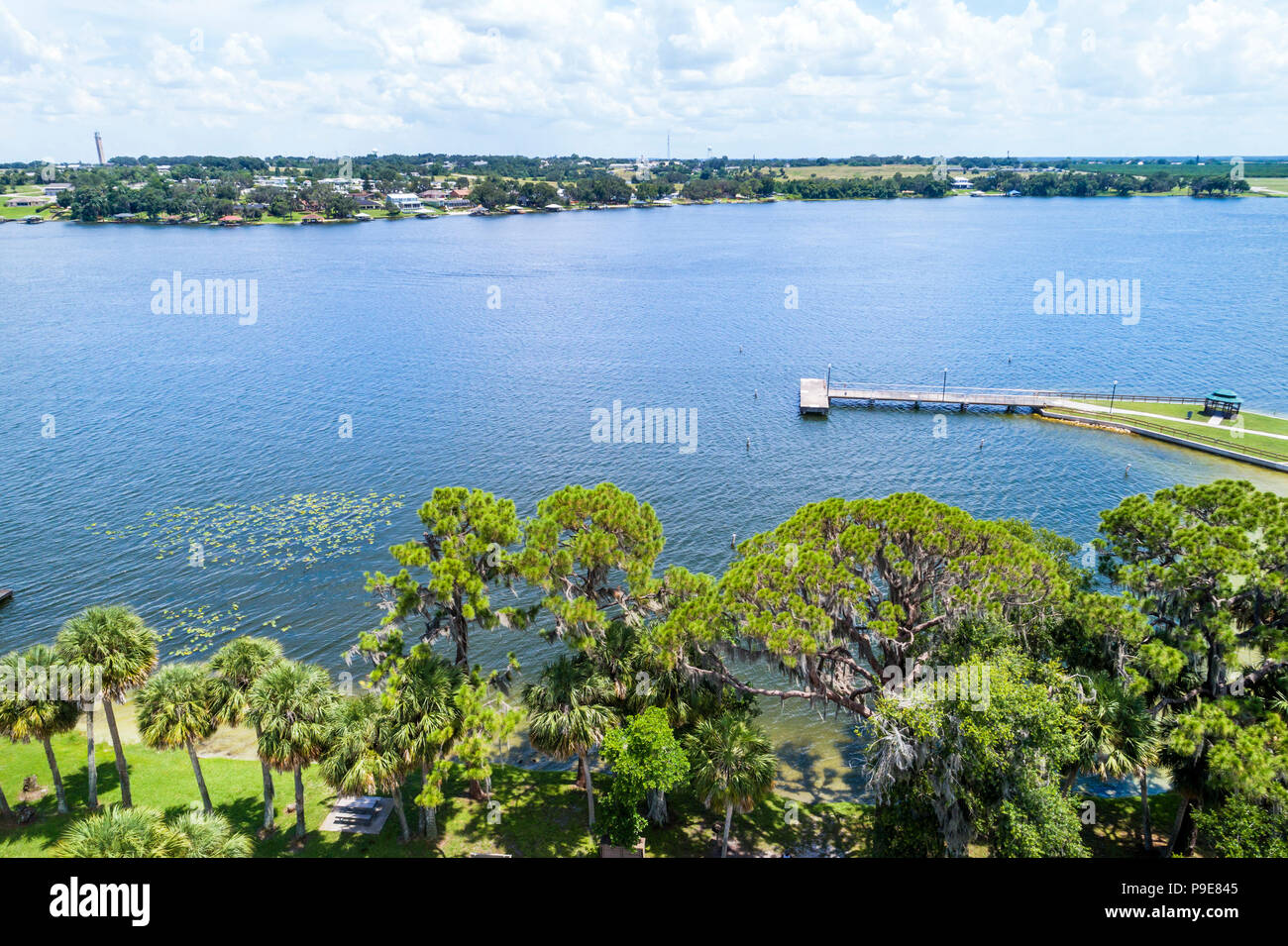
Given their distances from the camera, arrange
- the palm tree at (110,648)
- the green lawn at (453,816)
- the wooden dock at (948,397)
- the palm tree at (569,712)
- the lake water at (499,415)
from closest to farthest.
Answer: the palm tree at (110,648) → the palm tree at (569,712) → the green lawn at (453,816) → the lake water at (499,415) → the wooden dock at (948,397)

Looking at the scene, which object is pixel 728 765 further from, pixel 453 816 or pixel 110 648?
pixel 110 648

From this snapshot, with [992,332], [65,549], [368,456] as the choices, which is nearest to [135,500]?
[65,549]

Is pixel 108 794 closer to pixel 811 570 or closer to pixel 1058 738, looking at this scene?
pixel 811 570

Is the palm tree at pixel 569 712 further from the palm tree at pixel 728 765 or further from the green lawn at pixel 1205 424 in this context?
the green lawn at pixel 1205 424

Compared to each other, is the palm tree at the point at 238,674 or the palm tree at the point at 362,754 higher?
the palm tree at the point at 238,674

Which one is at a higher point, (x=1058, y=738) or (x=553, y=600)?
(x=553, y=600)

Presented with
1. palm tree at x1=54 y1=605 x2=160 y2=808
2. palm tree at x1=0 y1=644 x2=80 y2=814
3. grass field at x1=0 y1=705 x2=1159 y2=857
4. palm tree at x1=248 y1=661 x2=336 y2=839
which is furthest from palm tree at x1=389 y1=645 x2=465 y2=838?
palm tree at x1=0 y1=644 x2=80 y2=814

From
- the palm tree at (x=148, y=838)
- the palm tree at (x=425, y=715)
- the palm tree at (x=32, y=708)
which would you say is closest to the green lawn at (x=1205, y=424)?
the palm tree at (x=425, y=715)
